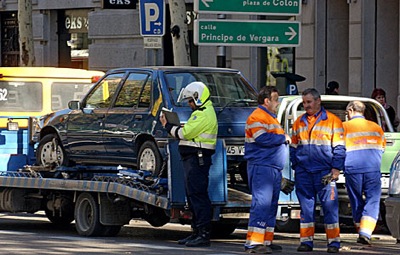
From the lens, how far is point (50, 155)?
671 inches

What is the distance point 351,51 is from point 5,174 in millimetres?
10220

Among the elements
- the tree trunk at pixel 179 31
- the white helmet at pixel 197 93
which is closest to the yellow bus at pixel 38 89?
the tree trunk at pixel 179 31

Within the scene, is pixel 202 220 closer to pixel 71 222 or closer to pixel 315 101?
pixel 315 101

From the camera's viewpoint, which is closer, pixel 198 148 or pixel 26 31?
pixel 198 148

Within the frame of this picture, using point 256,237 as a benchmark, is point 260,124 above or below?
above

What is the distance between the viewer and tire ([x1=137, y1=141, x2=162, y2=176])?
588 inches

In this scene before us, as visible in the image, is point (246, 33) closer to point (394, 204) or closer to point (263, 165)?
point (263, 165)

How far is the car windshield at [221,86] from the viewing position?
15.4 metres

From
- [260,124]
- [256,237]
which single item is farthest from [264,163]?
[256,237]

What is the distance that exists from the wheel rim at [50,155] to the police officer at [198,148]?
2.91 m

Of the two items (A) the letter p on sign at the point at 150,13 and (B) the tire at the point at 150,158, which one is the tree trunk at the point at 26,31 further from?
(B) the tire at the point at 150,158

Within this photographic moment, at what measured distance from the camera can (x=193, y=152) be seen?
14305 millimetres

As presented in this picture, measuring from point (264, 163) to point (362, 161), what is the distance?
151 cm

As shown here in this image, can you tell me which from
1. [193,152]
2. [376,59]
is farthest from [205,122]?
[376,59]
